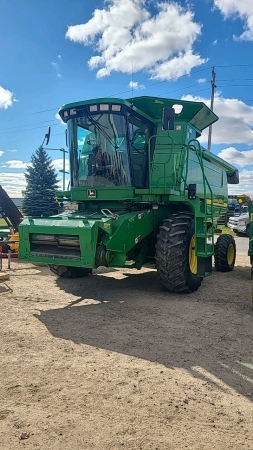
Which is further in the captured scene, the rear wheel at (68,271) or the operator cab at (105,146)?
the rear wheel at (68,271)

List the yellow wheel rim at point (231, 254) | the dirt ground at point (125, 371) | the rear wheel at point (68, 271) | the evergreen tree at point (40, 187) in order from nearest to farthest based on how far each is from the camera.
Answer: the dirt ground at point (125, 371) → the rear wheel at point (68, 271) → the yellow wheel rim at point (231, 254) → the evergreen tree at point (40, 187)

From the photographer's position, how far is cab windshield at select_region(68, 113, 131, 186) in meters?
6.61

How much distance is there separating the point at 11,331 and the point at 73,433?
7.27 ft

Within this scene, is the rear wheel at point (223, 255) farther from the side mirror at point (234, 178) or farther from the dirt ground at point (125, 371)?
the side mirror at point (234, 178)

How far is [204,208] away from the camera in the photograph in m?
7.27

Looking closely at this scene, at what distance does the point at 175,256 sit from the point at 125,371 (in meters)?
2.91

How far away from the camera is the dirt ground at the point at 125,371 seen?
261cm

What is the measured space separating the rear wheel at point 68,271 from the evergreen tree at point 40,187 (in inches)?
649

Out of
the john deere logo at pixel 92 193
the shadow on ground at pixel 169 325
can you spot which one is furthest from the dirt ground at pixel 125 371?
the john deere logo at pixel 92 193

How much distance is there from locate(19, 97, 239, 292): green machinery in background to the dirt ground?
0.74 m

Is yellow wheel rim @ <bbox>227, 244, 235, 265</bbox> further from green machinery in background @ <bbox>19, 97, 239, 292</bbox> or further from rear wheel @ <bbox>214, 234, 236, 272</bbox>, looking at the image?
green machinery in background @ <bbox>19, 97, 239, 292</bbox>

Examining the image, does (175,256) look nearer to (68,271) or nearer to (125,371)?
(68,271)

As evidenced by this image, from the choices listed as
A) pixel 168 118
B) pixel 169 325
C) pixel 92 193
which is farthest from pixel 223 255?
pixel 169 325

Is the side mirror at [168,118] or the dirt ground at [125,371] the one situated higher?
the side mirror at [168,118]
